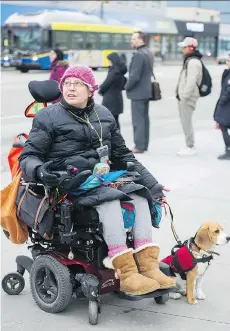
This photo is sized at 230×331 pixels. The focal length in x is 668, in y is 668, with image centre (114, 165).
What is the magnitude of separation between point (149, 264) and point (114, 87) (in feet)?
22.8

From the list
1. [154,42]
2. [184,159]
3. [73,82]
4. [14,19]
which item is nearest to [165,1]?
[154,42]

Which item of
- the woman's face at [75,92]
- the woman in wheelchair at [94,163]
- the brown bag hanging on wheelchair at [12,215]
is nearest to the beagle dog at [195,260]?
the woman in wheelchair at [94,163]

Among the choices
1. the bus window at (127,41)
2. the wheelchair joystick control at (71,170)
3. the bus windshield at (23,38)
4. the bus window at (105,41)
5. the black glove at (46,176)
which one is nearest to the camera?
the black glove at (46,176)

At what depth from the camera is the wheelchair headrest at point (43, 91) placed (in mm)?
Result: 4738

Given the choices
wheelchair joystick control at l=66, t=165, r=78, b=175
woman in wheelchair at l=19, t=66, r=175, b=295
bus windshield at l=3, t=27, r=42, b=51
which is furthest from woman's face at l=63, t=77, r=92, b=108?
bus windshield at l=3, t=27, r=42, b=51

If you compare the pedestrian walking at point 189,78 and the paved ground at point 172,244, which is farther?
the pedestrian walking at point 189,78

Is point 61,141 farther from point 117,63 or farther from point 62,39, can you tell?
point 62,39

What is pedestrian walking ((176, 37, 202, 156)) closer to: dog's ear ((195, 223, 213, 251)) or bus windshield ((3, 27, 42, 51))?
dog's ear ((195, 223, 213, 251))

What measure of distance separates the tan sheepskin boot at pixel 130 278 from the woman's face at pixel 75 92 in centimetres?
105

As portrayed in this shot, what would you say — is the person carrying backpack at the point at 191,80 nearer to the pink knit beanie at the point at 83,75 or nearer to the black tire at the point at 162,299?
the pink knit beanie at the point at 83,75

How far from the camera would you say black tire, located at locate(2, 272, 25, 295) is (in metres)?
4.62

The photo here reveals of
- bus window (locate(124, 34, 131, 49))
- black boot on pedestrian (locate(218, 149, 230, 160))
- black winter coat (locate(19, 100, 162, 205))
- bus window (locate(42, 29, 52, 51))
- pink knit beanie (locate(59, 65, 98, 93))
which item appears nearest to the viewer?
black winter coat (locate(19, 100, 162, 205))

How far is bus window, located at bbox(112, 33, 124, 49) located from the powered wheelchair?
37.2 meters

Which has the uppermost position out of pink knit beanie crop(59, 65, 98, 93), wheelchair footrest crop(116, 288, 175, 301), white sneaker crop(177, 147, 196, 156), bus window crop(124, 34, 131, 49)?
pink knit beanie crop(59, 65, 98, 93)
